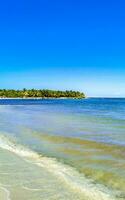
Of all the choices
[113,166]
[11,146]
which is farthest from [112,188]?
[11,146]

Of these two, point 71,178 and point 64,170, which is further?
point 64,170

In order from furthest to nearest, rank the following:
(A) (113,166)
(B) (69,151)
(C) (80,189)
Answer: (B) (69,151) < (A) (113,166) < (C) (80,189)

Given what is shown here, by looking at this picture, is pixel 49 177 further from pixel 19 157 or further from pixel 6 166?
pixel 19 157

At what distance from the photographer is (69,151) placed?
14.2 meters

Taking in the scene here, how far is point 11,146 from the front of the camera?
1472cm

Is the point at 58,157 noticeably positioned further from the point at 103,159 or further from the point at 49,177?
the point at 49,177

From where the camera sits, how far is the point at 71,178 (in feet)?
30.3

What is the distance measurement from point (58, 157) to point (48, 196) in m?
5.28

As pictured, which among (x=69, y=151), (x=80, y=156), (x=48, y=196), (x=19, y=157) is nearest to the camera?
(x=48, y=196)

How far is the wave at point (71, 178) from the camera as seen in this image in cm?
778

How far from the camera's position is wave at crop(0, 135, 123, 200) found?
306 inches

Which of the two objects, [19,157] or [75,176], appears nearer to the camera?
[75,176]

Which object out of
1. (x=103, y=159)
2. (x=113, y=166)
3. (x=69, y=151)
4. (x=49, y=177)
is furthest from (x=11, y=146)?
(x=49, y=177)

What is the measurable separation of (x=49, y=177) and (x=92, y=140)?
28.6 feet
